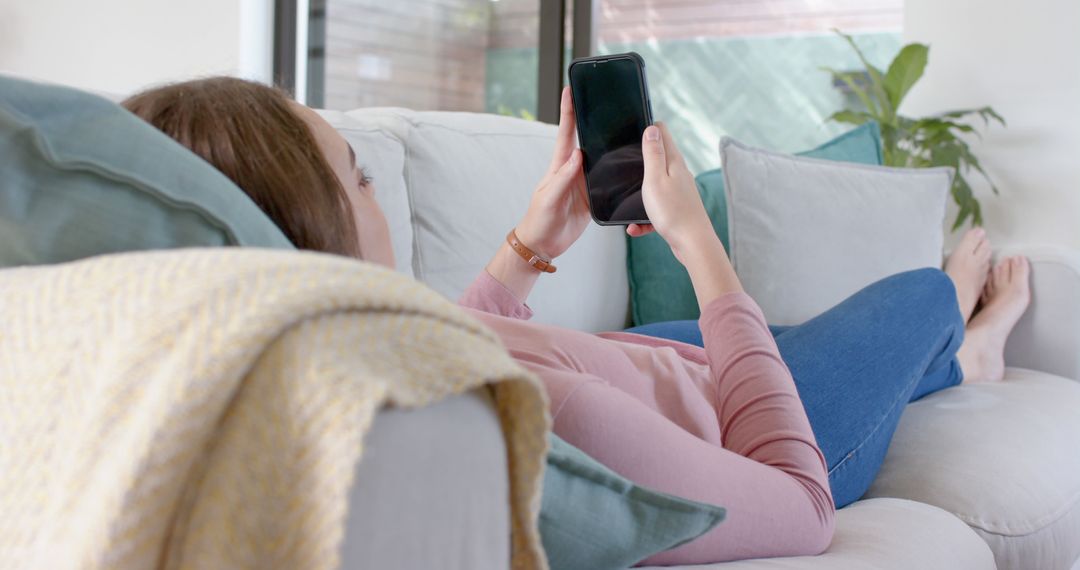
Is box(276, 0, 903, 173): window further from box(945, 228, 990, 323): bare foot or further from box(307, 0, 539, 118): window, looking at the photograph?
box(945, 228, 990, 323): bare foot

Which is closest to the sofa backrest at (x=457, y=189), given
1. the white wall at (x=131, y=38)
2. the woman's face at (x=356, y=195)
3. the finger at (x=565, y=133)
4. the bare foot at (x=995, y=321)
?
the finger at (x=565, y=133)

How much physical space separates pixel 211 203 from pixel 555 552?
271 millimetres

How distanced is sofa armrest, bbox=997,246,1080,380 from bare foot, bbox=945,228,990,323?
10 cm

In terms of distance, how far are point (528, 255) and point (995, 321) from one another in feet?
4.00

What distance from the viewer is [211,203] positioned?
1.66ft

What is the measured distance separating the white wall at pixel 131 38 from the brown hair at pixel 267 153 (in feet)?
10.7

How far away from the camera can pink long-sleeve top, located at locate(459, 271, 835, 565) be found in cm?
67

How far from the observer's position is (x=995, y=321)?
2.07 metres

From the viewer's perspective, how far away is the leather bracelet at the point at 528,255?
128 cm

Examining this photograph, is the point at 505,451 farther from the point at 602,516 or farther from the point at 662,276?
the point at 662,276

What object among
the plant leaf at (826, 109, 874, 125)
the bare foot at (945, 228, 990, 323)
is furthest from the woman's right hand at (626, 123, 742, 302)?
the plant leaf at (826, 109, 874, 125)

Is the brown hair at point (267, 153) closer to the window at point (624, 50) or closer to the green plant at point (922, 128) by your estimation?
the green plant at point (922, 128)

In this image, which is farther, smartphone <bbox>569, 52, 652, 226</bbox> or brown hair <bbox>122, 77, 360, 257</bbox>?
smartphone <bbox>569, 52, 652, 226</bbox>

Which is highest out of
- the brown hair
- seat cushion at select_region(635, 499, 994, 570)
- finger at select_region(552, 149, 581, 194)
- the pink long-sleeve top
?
the brown hair
